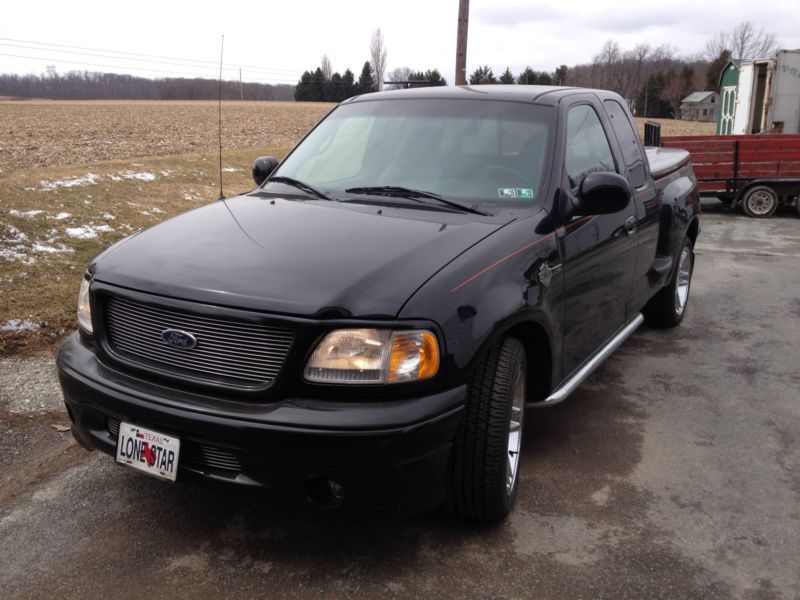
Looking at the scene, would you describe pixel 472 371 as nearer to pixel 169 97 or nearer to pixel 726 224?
pixel 726 224

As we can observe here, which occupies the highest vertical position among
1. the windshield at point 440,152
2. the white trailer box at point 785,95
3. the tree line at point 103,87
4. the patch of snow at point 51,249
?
the tree line at point 103,87

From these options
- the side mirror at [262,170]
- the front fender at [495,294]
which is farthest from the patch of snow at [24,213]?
the front fender at [495,294]

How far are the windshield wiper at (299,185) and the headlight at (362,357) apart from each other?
1307 mm

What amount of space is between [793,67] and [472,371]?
1591 centimetres

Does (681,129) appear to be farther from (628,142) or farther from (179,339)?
(179,339)

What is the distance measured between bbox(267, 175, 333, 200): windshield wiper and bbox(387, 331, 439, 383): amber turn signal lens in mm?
1336

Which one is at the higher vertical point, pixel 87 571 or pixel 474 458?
pixel 474 458

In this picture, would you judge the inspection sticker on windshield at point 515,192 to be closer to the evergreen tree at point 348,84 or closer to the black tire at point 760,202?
the black tire at point 760,202

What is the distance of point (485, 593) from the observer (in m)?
2.61

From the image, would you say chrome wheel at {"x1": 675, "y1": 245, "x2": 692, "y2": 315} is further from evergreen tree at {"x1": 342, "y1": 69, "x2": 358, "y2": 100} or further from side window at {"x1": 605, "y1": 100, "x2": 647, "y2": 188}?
evergreen tree at {"x1": 342, "y1": 69, "x2": 358, "y2": 100}

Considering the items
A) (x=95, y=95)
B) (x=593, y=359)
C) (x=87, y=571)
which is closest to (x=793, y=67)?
(x=593, y=359)

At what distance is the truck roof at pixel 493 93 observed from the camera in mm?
3865

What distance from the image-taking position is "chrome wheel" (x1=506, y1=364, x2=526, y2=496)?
307 cm

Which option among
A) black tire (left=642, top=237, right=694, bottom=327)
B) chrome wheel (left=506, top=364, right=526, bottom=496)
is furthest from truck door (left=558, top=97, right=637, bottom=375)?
black tire (left=642, top=237, right=694, bottom=327)
